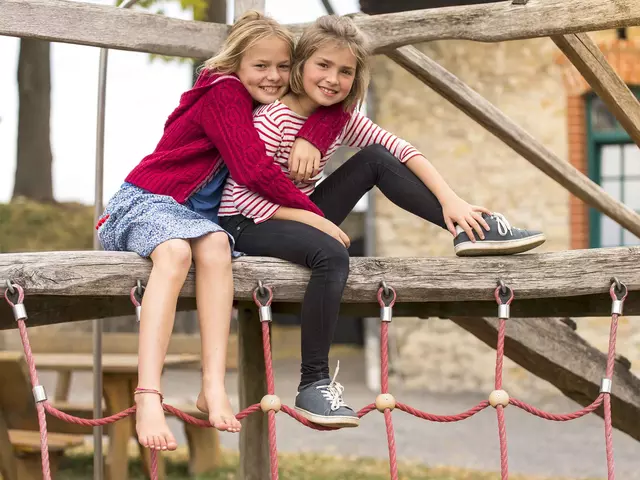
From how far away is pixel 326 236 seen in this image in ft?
9.96

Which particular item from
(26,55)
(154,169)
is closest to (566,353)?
(154,169)

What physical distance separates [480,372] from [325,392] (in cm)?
660

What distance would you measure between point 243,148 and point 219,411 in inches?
31.9

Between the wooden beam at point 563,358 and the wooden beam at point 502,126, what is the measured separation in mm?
574

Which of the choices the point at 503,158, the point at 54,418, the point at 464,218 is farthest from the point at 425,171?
the point at 503,158

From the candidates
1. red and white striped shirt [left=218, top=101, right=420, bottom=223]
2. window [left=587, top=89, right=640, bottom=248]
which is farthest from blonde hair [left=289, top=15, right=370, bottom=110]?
window [left=587, top=89, right=640, bottom=248]

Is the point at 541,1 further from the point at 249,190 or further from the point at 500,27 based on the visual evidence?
the point at 249,190

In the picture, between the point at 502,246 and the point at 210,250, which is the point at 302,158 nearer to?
the point at 210,250

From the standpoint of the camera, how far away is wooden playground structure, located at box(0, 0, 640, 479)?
10.0 feet

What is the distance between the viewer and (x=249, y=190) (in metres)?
3.20

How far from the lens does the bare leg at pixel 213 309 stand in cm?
289

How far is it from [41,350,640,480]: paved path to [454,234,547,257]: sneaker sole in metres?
3.90

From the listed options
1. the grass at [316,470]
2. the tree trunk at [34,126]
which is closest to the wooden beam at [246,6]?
the grass at [316,470]

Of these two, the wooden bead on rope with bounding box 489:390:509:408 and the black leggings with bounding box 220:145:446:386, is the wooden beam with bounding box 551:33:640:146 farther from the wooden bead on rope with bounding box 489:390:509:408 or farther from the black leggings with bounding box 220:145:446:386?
the wooden bead on rope with bounding box 489:390:509:408
